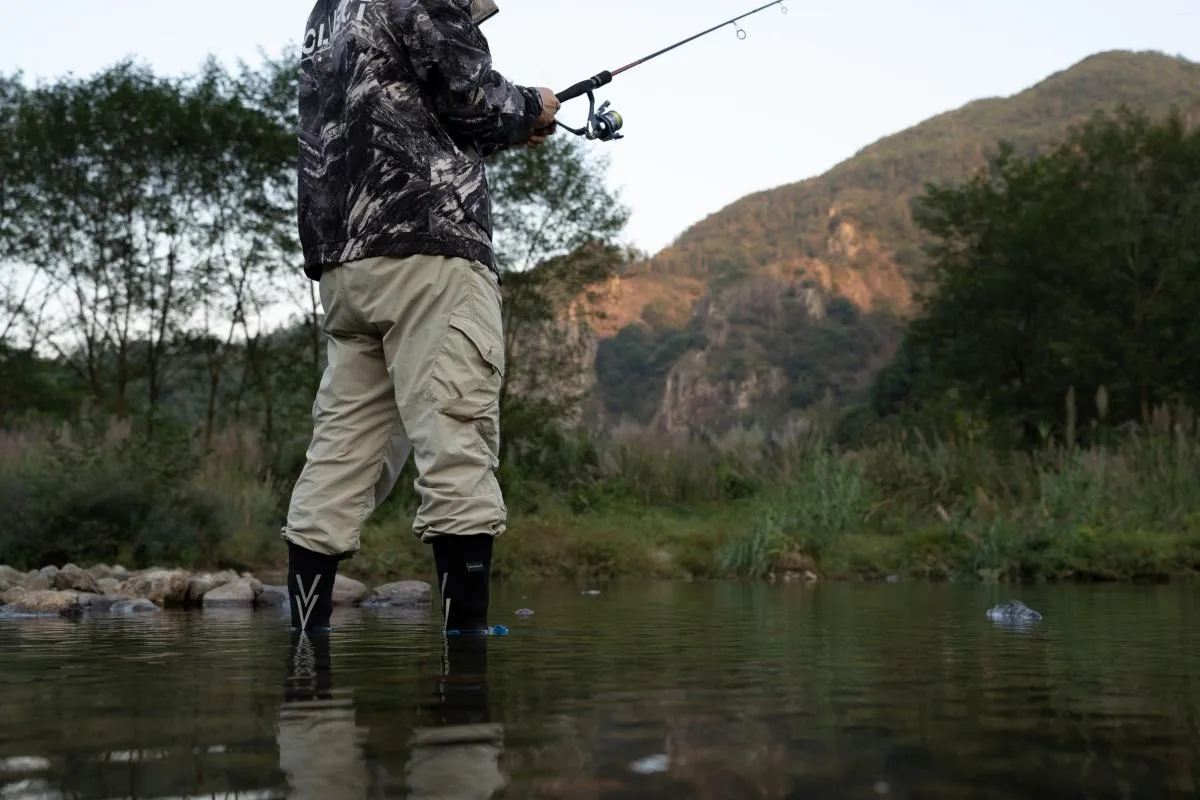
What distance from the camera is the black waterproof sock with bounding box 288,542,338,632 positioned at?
3658mm

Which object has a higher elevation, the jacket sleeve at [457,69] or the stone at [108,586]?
the jacket sleeve at [457,69]

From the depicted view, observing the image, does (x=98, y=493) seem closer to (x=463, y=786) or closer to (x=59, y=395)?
(x=463, y=786)

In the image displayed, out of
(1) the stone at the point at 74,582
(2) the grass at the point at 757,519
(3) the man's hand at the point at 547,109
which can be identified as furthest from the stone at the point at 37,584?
(3) the man's hand at the point at 547,109

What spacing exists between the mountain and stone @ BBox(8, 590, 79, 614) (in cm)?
4324

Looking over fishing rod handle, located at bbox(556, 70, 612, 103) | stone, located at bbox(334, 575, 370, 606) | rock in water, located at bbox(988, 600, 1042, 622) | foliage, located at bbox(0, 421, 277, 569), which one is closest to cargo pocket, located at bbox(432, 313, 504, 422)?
fishing rod handle, located at bbox(556, 70, 612, 103)

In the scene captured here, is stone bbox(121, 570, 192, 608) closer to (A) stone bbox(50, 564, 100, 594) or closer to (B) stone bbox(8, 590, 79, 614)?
(A) stone bbox(50, 564, 100, 594)

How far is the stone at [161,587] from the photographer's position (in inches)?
220

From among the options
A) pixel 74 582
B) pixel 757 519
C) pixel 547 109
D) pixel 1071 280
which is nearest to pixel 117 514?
pixel 74 582

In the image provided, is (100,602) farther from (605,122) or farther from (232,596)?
(605,122)

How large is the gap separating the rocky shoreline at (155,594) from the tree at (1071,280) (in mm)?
14964

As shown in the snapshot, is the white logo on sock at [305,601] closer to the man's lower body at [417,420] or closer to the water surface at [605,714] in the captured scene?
the man's lower body at [417,420]

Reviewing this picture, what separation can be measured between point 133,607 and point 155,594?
0.42 meters

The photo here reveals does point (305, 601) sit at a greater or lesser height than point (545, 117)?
lesser

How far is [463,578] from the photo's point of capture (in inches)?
135
